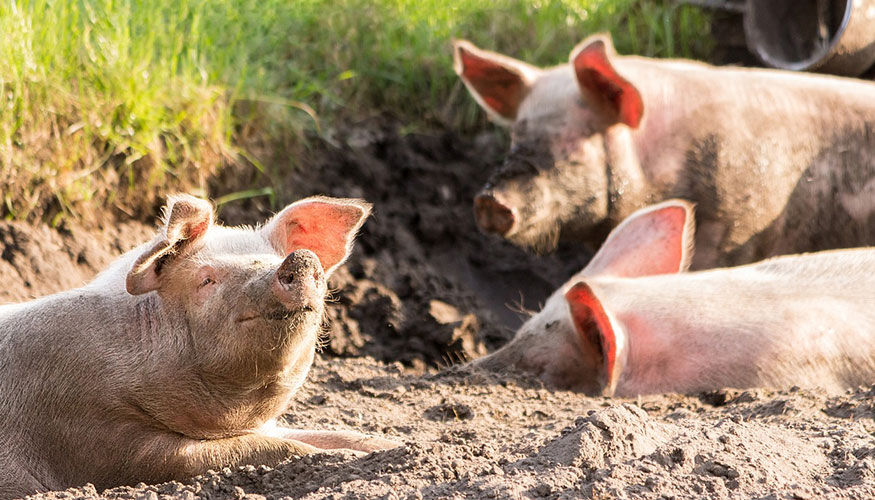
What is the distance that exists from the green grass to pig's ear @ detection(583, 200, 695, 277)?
70.3 inches

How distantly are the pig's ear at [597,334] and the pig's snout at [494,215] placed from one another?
1188 mm

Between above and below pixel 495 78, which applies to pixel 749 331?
below

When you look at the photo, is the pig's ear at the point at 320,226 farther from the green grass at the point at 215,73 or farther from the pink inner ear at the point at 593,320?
the green grass at the point at 215,73

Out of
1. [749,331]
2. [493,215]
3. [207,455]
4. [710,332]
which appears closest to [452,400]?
[710,332]

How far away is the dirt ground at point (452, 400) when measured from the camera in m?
2.81

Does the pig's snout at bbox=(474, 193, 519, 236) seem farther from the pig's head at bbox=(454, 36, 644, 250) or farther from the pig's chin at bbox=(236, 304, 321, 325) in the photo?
the pig's chin at bbox=(236, 304, 321, 325)

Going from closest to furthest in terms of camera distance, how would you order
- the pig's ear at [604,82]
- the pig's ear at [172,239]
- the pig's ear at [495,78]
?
the pig's ear at [172,239] → the pig's ear at [604,82] → the pig's ear at [495,78]

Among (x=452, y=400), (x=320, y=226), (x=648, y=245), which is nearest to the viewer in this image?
(x=320, y=226)

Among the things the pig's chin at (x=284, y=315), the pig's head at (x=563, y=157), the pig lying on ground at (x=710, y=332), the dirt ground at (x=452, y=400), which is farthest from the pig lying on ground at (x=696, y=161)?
the pig's chin at (x=284, y=315)

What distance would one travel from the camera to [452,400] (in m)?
4.25

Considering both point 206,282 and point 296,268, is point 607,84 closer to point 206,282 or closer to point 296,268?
point 206,282

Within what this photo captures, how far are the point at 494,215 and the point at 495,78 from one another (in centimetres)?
80

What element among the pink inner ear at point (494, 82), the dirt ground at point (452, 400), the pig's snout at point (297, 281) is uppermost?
the pig's snout at point (297, 281)

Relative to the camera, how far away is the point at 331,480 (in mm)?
2928
